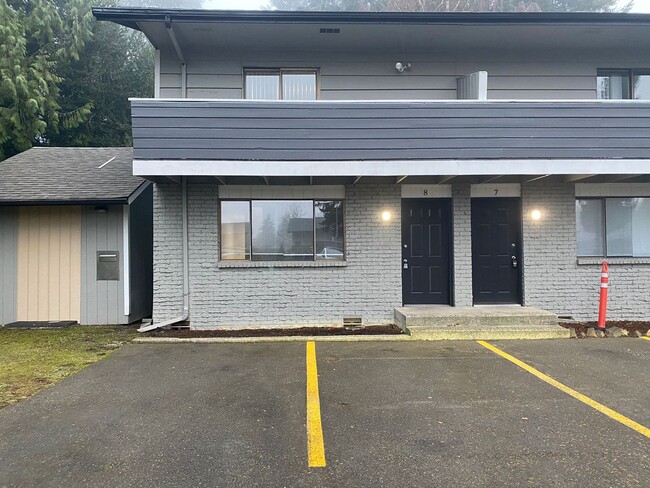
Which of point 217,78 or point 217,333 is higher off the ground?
point 217,78

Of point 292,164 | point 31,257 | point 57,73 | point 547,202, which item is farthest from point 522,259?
point 57,73

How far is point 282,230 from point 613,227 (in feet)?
22.0

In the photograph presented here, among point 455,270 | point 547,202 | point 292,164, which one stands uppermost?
point 292,164

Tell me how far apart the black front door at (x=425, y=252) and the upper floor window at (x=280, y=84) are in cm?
304

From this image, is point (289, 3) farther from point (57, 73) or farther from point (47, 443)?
point (47, 443)

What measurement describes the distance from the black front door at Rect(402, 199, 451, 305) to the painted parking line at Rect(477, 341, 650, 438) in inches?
84.7

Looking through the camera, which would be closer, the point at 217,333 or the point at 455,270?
the point at 217,333

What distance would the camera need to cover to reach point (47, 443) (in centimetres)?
365

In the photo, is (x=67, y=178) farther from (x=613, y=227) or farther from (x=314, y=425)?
(x=613, y=227)

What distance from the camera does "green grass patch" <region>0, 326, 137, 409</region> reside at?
17.0 feet

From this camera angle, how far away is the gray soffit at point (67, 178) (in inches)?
337

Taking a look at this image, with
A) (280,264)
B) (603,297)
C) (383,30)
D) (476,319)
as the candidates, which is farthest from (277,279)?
(603,297)

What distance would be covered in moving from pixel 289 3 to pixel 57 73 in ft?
94.9

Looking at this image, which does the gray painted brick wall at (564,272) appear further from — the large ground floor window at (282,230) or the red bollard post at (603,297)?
the large ground floor window at (282,230)
